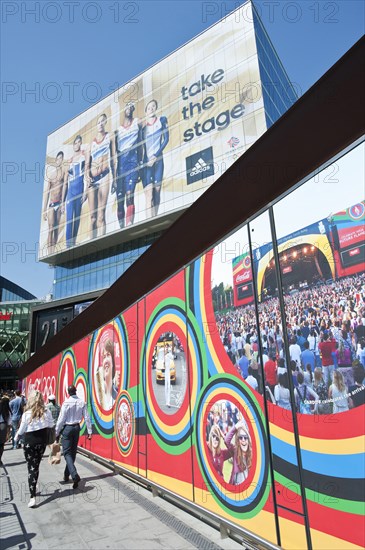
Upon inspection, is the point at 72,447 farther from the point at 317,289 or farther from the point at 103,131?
the point at 103,131

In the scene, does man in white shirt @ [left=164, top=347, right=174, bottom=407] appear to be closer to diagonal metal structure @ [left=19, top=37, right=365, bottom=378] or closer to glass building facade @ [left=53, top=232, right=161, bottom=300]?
diagonal metal structure @ [left=19, top=37, right=365, bottom=378]

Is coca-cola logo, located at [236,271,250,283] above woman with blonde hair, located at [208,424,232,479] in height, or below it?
above

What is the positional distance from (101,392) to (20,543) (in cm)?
403

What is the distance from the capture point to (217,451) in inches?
149

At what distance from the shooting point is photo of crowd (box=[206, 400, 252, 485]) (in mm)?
3387

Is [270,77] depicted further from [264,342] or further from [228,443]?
[228,443]

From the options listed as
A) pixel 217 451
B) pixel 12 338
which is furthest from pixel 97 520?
pixel 12 338

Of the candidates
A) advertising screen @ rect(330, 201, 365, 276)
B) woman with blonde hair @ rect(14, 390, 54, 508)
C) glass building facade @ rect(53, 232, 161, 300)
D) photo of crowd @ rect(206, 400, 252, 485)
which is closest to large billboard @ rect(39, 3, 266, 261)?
glass building facade @ rect(53, 232, 161, 300)

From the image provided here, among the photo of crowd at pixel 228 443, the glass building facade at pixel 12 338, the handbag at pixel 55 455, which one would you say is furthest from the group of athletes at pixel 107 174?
the photo of crowd at pixel 228 443

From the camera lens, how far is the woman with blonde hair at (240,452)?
3340 mm

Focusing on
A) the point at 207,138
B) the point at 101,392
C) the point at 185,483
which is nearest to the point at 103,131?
the point at 207,138

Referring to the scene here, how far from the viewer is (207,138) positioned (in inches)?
1388

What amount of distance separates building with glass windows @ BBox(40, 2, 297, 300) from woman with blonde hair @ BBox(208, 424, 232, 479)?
100 feet

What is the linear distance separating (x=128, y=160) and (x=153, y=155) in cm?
411
